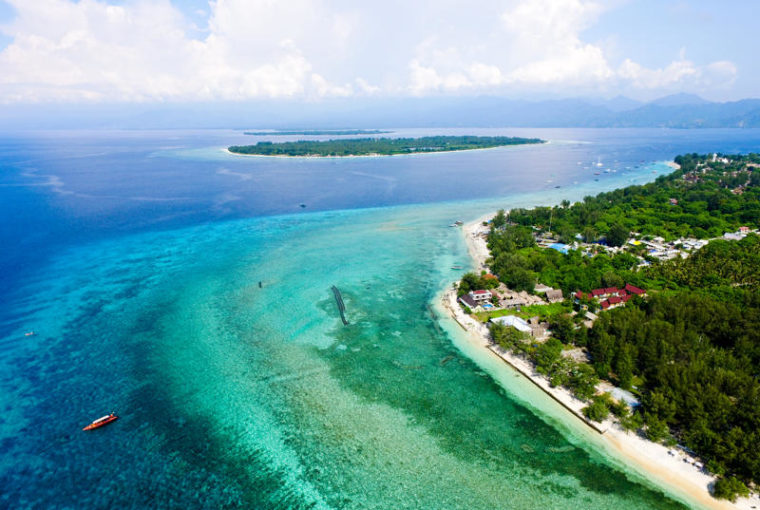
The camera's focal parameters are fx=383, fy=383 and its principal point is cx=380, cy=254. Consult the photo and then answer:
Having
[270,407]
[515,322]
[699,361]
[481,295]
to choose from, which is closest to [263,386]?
[270,407]

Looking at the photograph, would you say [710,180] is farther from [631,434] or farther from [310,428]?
[310,428]

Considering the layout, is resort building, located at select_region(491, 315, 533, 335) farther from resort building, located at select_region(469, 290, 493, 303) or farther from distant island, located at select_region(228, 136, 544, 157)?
distant island, located at select_region(228, 136, 544, 157)

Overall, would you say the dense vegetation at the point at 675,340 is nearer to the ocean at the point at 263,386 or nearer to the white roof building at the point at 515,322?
the white roof building at the point at 515,322

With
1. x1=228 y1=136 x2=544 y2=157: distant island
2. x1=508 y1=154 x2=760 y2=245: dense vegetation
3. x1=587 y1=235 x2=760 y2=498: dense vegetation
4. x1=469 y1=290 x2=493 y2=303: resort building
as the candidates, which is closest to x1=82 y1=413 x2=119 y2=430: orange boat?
x1=469 y1=290 x2=493 y2=303: resort building

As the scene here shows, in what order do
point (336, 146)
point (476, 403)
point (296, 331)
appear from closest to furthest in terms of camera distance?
point (476, 403) → point (296, 331) → point (336, 146)

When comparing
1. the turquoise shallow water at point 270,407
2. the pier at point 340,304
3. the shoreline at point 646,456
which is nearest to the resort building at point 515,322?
the shoreline at point 646,456

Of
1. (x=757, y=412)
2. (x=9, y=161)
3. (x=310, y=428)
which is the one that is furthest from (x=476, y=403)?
(x=9, y=161)

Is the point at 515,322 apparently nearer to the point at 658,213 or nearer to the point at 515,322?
the point at 515,322
